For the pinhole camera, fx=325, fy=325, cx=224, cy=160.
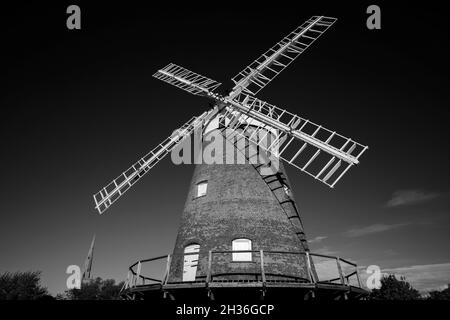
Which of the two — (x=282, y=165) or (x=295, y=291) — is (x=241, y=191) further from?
(x=295, y=291)

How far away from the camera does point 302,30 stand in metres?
16.8

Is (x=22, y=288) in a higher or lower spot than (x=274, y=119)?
lower

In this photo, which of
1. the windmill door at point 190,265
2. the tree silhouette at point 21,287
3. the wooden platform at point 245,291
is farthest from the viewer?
the tree silhouette at point 21,287

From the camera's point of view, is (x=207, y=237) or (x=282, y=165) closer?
(x=207, y=237)

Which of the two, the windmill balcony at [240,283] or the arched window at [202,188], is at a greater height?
the arched window at [202,188]

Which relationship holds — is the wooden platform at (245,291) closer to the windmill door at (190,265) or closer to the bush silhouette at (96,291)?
the windmill door at (190,265)

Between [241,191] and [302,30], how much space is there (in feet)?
31.0

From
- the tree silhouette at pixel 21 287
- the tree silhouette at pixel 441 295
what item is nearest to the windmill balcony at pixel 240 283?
the tree silhouette at pixel 21 287

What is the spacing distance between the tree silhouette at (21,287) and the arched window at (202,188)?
36.5m

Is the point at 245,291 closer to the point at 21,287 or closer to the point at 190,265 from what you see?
the point at 190,265

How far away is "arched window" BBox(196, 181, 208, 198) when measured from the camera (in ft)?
45.4

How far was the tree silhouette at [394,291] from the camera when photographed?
44959mm

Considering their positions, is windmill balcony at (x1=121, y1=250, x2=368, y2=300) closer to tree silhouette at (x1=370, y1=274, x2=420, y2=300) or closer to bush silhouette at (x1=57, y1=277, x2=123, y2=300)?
tree silhouette at (x1=370, y1=274, x2=420, y2=300)
